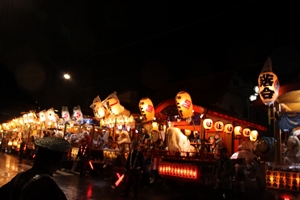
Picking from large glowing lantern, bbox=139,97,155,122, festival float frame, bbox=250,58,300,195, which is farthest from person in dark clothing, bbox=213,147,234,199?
large glowing lantern, bbox=139,97,155,122

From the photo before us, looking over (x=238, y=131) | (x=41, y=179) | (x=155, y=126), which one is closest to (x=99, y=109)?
(x=155, y=126)

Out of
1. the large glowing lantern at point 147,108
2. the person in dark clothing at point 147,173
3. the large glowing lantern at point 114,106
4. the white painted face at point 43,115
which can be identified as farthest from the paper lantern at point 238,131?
the white painted face at point 43,115

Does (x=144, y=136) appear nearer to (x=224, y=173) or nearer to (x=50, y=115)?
(x=50, y=115)

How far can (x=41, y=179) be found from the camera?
2.75m

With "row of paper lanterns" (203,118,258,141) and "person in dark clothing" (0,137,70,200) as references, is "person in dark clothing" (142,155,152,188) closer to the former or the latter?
"row of paper lanterns" (203,118,258,141)

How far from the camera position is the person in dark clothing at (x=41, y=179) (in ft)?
8.81

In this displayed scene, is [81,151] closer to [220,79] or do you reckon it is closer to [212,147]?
[212,147]

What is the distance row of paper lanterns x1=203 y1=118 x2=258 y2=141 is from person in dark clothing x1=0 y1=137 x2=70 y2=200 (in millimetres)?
13538

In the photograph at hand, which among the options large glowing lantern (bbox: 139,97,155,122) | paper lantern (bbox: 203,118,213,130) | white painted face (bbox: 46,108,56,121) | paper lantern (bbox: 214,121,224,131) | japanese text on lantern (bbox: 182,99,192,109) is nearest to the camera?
japanese text on lantern (bbox: 182,99,192,109)

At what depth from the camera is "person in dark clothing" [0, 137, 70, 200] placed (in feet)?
8.81

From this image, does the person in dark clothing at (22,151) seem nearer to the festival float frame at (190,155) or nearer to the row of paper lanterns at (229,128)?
the festival float frame at (190,155)

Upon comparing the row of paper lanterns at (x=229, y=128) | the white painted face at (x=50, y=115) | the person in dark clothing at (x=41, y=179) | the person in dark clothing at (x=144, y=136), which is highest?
the white painted face at (x=50, y=115)

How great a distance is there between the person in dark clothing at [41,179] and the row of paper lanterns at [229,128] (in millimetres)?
13538

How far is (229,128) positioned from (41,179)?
17086 millimetres
